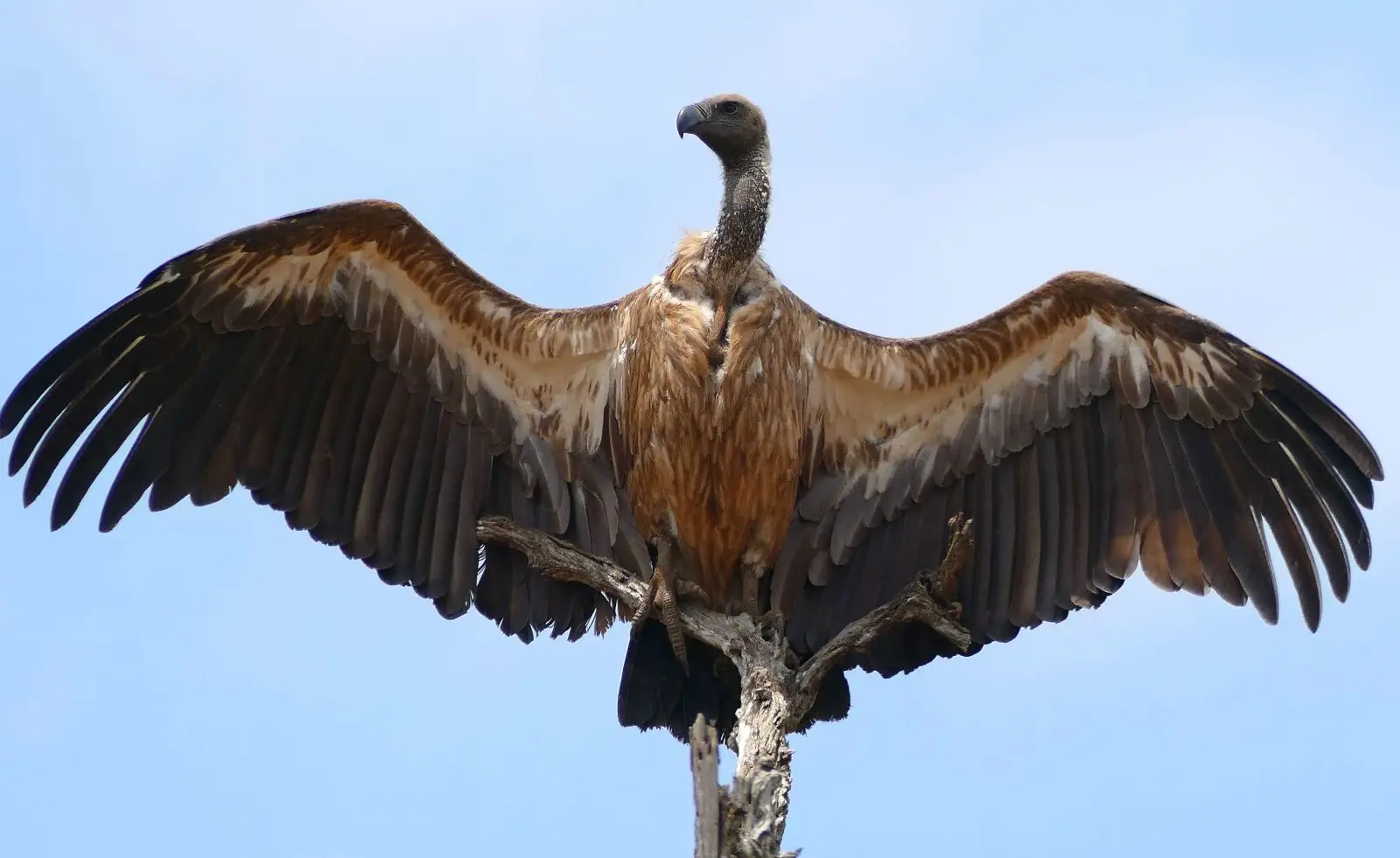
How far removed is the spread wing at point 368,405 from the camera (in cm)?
1072

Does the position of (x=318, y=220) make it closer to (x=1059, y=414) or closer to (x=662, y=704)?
(x=662, y=704)

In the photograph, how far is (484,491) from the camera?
443 inches

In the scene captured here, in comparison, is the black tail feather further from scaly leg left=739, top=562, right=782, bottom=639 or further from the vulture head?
the vulture head

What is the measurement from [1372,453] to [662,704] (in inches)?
147

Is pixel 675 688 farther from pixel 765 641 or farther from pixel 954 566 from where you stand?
pixel 954 566

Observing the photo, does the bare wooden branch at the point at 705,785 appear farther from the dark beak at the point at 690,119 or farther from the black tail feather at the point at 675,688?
the dark beak at the point at 690,119

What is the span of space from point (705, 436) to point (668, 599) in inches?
32.7

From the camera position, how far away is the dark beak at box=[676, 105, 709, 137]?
11.1 meters

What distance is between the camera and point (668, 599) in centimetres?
1054

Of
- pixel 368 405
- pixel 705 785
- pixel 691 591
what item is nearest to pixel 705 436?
pixel 691 591

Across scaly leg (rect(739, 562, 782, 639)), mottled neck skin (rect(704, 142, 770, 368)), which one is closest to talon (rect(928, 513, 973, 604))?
scaly leg (rect(739, 562, 782, 639))

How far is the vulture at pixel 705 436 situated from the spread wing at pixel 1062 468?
0.01 m

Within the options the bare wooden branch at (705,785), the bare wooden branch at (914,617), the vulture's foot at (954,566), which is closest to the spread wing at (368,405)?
the bare wooden branch at (914,617)

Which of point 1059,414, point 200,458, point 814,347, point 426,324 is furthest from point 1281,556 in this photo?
point 200,458
